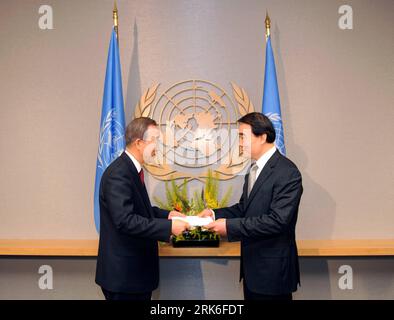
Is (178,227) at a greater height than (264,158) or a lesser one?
lesser

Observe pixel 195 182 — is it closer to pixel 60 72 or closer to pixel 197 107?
pixel 197 107

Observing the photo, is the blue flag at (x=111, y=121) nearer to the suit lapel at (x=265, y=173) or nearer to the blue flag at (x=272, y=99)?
the blue flag at (x=272, y=99)

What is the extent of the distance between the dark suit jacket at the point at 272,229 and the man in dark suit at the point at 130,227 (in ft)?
1.36

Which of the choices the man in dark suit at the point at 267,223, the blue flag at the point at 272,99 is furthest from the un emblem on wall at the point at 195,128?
the man in dark suit at the point at 267,223

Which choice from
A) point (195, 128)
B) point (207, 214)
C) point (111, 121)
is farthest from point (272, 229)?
point (111, 121)

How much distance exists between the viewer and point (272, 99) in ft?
11.2

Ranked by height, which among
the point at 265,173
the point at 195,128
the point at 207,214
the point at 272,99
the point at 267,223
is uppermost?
the point at 272,99

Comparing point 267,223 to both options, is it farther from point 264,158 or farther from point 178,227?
point 178,227

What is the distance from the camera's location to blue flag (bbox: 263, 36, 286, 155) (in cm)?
337

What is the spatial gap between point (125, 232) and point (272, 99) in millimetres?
1776

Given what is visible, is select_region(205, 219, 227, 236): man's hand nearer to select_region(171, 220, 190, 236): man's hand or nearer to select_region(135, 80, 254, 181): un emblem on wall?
select_region(171, 220, 190, 236): man's hand

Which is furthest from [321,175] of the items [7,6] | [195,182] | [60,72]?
[7,6]

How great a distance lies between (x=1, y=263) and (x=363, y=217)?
132 inches

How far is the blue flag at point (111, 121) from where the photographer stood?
3395mm
